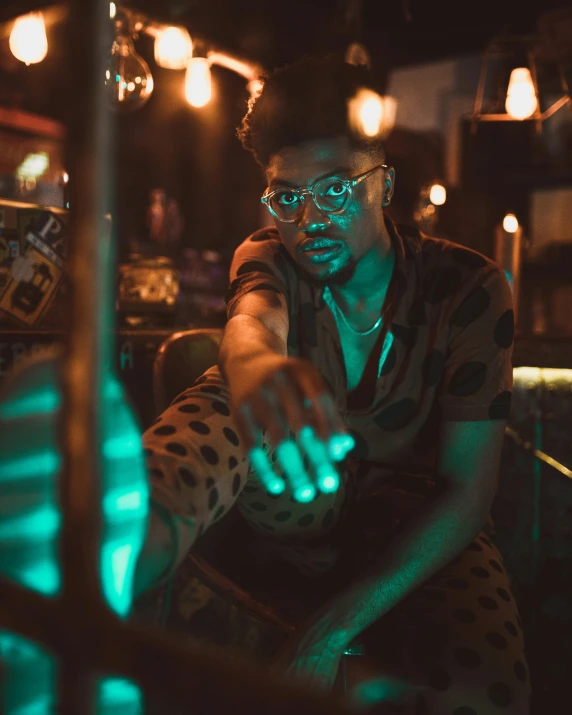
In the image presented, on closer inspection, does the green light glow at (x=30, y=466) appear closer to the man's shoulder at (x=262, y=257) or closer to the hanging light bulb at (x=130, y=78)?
the man's shoulder at (x=262, y=257)

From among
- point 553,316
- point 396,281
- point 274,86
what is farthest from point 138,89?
point 553,316

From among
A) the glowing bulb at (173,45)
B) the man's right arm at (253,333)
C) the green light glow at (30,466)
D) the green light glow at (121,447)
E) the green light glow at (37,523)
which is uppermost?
the glowing bulb at (173,45)

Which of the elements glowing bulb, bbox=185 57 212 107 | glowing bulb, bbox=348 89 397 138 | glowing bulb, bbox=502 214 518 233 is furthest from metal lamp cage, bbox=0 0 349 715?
glowing bulb, bbox=185 57 212 107

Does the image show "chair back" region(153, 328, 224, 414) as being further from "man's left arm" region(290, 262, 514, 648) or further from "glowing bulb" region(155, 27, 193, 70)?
"glowing bulb" region(155, 27, 193, 70)

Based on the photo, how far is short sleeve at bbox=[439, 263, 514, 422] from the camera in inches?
40.0

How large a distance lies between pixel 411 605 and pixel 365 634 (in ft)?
0.28

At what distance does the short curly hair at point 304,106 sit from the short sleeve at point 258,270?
6.0 inches

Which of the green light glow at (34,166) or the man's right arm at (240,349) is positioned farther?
the green light glow at (34,166)

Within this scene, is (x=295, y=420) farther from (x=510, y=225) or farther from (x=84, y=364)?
(x=510, y=225)

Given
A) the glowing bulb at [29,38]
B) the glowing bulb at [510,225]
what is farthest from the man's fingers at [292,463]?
the glowing bulb at [29,38]

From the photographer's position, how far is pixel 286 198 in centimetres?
108

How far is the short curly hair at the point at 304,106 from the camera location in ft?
3.56

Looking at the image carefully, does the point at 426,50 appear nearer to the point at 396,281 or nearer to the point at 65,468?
the point at 396,281

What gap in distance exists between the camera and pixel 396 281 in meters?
1.17
